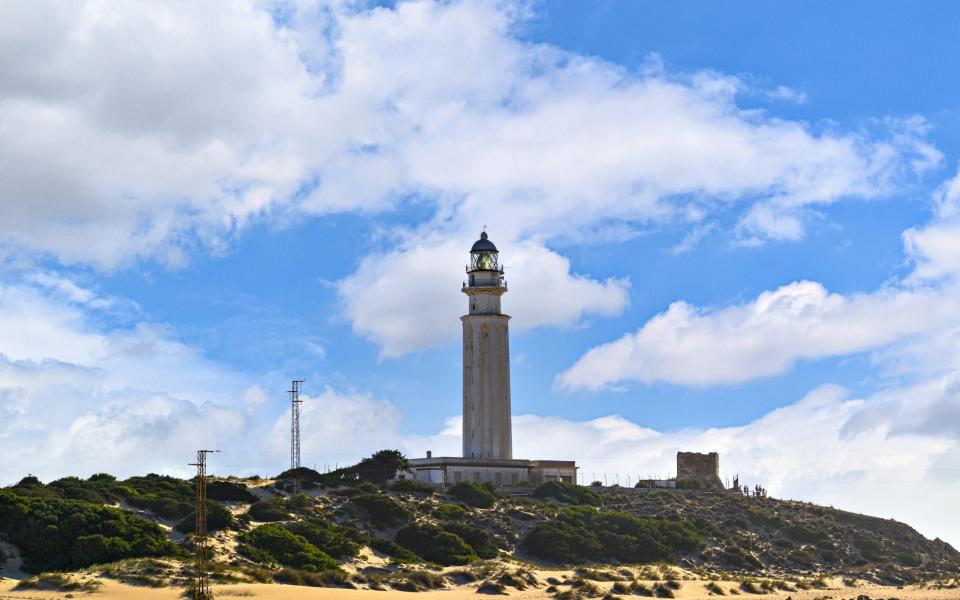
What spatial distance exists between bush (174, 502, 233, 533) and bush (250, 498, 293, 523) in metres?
2.50

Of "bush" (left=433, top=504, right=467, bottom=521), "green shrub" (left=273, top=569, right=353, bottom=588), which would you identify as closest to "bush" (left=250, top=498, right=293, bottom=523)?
"bush" (left=433, top=504, right=467, bottom=521)

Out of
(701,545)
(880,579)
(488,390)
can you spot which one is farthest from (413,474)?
(880,579)

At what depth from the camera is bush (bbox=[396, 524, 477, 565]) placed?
53.6m

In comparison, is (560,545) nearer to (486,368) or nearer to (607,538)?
(607,538)

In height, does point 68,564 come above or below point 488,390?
below

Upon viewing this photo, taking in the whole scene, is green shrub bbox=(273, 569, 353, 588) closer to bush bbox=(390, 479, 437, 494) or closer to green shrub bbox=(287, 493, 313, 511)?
green shrub bbox=(287, 493, 313, 511)

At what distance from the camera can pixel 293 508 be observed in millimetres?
58188

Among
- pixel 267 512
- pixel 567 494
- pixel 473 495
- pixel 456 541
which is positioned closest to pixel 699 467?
pixel 567 494

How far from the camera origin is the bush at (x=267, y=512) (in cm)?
5488

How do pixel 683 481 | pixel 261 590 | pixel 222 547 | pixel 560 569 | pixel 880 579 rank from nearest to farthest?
1. pixel 261 590
2. pixel 222 547
3. pixel 560 569
4. pixel 880 579
5. pixel 683 481

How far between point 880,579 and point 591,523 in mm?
13864

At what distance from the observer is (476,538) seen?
2248 inches

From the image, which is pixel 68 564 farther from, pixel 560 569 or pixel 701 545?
pixel 701 545

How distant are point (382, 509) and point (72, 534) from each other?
56.3ft
